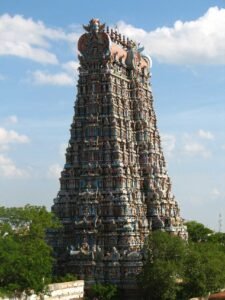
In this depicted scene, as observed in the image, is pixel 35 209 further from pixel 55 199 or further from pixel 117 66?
pixel 117 66

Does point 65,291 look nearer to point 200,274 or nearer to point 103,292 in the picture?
point 103,292

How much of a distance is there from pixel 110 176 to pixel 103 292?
1649 centimetres

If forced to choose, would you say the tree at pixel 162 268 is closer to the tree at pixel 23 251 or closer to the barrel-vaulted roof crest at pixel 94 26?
the tree at pixel 23 251

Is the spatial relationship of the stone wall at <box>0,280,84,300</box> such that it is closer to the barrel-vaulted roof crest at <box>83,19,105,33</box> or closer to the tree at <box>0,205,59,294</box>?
the tree at <box>0,205,59,294</box>

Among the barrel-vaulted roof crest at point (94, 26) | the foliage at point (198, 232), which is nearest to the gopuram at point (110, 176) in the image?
the barrel-vaulted roof crest at point (94, 26)

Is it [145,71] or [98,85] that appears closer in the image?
[98,85]

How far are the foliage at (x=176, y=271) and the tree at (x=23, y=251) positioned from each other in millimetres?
13988

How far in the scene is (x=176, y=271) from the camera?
270 ft

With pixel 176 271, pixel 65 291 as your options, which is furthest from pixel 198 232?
pixel 65 291

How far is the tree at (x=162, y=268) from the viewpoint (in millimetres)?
81875

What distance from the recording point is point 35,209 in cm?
8181

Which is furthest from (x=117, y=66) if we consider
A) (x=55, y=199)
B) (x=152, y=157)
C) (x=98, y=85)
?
(x=55, y=199)

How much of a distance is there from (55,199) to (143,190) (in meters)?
13.9

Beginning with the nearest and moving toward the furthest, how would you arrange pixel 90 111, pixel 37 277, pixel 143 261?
pixel 37 277, pixel 143 261, pixel 90 111
